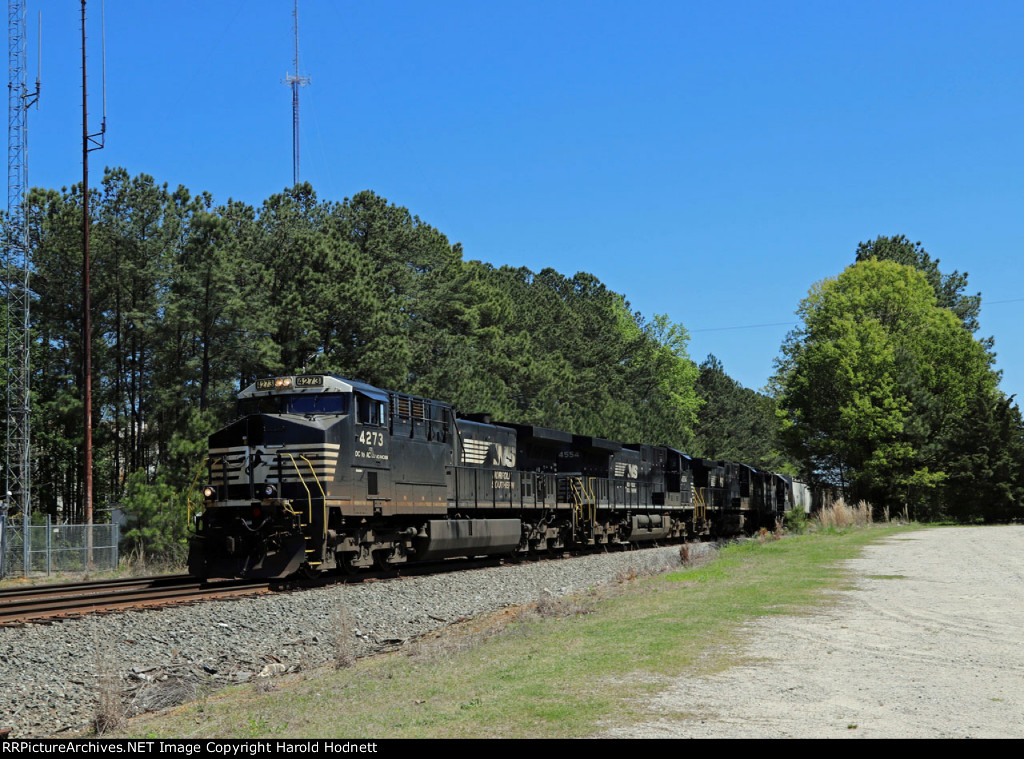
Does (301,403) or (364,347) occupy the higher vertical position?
(364,347)

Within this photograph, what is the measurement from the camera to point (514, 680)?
29.1ft

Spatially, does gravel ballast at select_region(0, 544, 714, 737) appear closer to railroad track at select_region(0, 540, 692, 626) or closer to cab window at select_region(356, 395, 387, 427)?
railroad track at select_region(0, 540, 692, 626)

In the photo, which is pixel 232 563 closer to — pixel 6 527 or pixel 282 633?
pixel 282 633

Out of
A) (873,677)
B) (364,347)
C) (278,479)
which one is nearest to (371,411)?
(278,479)

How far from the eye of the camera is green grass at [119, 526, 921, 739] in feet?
23.9

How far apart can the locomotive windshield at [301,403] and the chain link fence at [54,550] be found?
1080cm

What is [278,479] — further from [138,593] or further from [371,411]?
[138,593]

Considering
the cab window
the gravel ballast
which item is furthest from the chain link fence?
the gravel ballast

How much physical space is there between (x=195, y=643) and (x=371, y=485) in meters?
6.86

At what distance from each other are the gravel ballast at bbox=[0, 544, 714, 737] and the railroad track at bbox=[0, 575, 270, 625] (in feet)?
3.60

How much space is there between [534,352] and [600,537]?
1346 inches

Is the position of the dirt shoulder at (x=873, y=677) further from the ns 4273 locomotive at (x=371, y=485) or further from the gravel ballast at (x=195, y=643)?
the ns 4273 locomotive at (x=371, y=485)

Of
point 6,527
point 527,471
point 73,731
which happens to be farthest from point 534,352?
point 73,731

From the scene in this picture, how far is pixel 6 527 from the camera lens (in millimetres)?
25891
